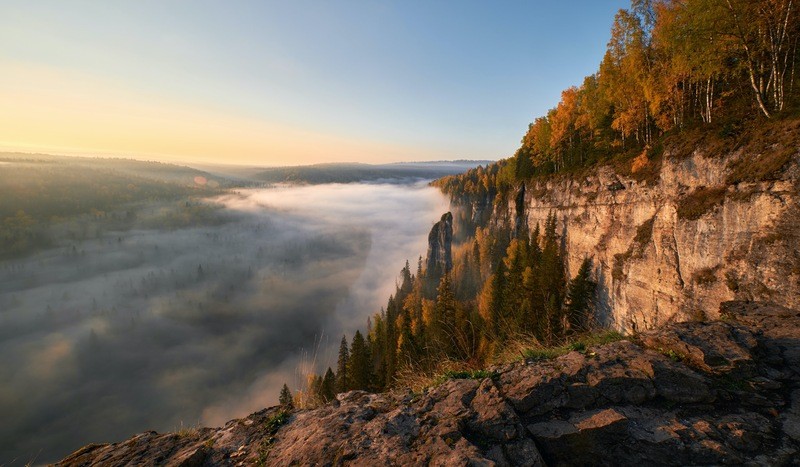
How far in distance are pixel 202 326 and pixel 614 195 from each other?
207612 mm

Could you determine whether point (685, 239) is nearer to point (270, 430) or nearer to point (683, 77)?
point (683, 77)

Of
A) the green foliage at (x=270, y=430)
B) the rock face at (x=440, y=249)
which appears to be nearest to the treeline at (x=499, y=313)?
the green foliage at (x=270, y=430)

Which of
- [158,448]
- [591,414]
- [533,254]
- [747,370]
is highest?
[747,370]

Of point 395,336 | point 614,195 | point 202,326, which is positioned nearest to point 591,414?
point 614,195

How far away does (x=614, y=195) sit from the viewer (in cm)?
3203

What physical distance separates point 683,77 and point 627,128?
7209 mm

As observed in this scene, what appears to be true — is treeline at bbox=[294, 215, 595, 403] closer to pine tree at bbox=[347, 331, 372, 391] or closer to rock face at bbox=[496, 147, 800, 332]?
pine tree at bbox=[347, 331, 372, 391]

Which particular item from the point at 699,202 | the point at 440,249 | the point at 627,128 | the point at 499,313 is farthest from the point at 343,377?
the point at 440,249

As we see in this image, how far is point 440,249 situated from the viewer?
3809 inches

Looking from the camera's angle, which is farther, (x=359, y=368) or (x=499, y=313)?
(x=359, y=368)

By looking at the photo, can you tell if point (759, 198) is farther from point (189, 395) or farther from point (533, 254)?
point (189, 395)

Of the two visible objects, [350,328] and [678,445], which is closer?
[678,445]

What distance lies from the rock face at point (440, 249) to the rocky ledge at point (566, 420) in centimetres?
8820

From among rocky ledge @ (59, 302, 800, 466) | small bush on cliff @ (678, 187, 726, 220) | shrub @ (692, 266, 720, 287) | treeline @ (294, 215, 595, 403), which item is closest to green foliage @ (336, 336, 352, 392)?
treeline @ (294, 215, 595, 403)
